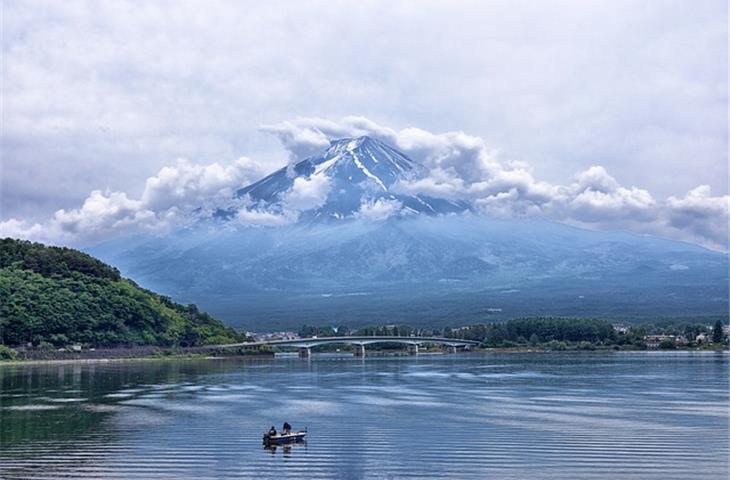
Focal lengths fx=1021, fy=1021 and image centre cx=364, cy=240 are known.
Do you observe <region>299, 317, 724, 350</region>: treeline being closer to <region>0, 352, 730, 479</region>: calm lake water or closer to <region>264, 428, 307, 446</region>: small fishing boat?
<region>0, 352, 730, 479</region>: calm lake water

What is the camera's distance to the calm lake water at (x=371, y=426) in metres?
26.0

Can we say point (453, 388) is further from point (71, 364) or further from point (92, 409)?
point (71, 364)

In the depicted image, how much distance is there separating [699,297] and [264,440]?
167396 millimetres

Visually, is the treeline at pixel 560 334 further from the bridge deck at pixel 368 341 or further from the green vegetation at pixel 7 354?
the green vegetation at pixel 7 354

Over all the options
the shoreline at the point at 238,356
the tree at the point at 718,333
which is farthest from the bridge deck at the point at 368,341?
the tree at the point at 718,333

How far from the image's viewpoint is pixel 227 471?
83.8 feet

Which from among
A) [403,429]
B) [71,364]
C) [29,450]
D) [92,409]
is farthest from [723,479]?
[71,364]

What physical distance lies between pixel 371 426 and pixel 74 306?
181ft

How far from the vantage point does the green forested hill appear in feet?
265

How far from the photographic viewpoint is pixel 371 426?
3447cm

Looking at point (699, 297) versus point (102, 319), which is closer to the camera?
point (102, 319)

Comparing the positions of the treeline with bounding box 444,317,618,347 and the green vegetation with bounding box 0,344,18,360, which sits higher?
the treeline with bounding box 444,317,618,347

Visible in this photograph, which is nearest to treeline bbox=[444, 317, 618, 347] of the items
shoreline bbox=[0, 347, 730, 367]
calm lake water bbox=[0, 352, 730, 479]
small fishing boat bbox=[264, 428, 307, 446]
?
shoreline bbox=[0, 347, 730, 367]

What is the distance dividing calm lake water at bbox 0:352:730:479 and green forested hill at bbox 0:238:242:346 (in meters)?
20.4
